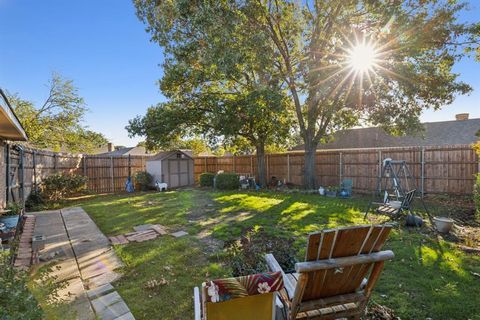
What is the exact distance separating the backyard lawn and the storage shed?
6.73 m

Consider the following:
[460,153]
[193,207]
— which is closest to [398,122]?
[460,153]

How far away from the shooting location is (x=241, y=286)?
4.68ft

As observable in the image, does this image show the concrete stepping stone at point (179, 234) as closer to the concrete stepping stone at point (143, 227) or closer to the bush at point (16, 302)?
the concrete stepping stone at point (143, 227)

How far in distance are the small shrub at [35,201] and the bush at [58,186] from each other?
0.32 meters

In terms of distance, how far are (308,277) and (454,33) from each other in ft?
34.3

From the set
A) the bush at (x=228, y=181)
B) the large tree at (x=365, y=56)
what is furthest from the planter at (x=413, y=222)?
the bush at (x=228, y=181)

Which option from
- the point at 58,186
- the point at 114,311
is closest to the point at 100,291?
the point at 114,311

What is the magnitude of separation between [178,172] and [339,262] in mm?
13766

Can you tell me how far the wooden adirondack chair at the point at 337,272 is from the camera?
5.37ft

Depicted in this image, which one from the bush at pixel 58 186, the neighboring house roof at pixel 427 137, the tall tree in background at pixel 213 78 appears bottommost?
the bush at pixel 58 186

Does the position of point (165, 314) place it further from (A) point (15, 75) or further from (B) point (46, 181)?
(A) point (15, 75)

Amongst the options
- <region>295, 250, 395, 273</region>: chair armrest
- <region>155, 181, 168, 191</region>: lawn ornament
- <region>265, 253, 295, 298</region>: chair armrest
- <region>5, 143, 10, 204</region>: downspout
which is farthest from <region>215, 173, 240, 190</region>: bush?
<region>295, 250, 395, 273</region>: chair armrest

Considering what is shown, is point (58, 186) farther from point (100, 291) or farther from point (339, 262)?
point (339, 262)

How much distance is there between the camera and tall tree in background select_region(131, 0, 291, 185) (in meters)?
8.80
